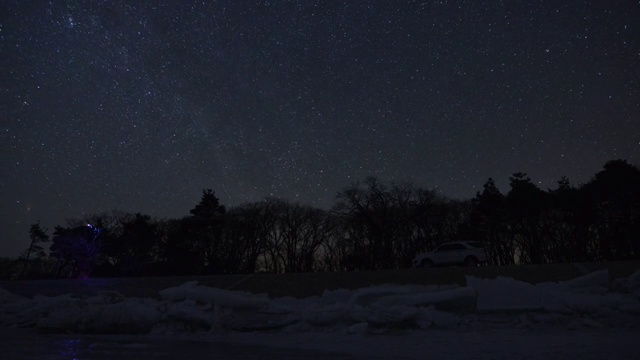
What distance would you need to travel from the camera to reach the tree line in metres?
37.1

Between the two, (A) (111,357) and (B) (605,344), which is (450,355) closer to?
(B) (605,344)

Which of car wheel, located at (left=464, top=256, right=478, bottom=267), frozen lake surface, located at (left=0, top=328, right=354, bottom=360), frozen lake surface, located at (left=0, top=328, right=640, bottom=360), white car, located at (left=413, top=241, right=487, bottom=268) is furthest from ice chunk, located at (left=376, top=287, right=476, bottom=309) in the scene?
car wheel, located at (left=464, top=256, right=478, bottom=267)

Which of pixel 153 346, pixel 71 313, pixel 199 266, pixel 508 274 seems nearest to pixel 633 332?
pixel 508 274

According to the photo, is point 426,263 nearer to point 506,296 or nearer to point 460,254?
point 460,254

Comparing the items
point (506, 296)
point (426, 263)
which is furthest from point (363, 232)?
point (506, 296)

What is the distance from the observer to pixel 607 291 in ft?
31.7

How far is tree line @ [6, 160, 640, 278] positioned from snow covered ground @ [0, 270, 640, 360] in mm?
31154

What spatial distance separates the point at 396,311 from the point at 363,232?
130 ft

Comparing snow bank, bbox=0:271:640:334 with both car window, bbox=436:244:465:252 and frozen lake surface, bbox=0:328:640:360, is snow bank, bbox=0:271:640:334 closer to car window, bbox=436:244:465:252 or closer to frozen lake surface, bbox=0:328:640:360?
frozen lake surface, bbox=0:328:640:360

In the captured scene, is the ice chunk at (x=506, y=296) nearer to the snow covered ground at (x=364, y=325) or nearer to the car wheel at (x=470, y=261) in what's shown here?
the snow covered ground at (x=364, y=325)

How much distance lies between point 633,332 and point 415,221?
39548 mm

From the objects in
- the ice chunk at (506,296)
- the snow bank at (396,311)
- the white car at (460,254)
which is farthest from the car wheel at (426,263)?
the ice chunk at (506,296)

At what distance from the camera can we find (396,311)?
812 centimetres

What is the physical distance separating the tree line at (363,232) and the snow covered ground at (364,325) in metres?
31.2
